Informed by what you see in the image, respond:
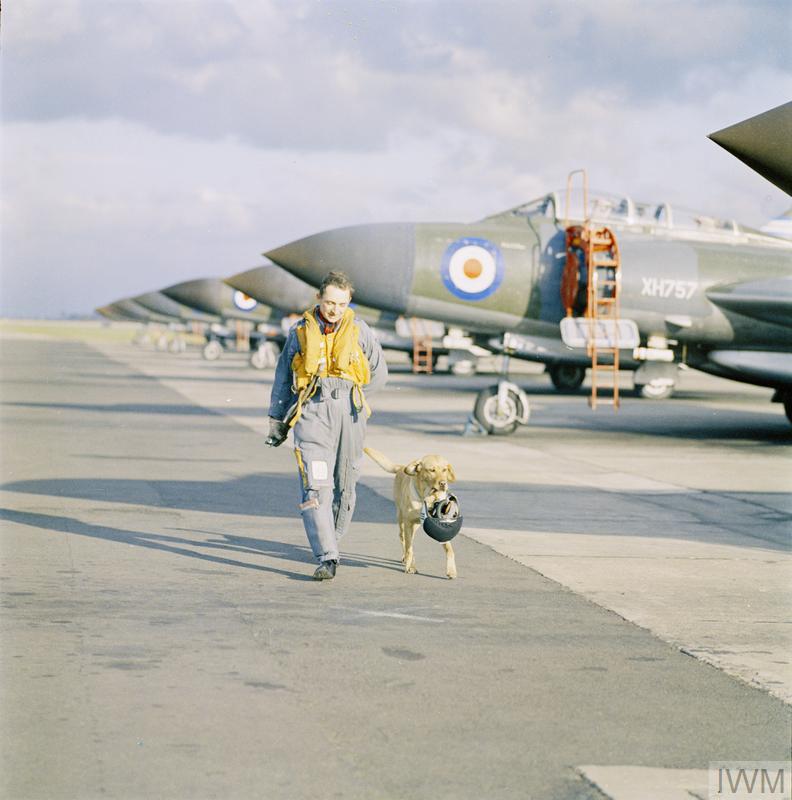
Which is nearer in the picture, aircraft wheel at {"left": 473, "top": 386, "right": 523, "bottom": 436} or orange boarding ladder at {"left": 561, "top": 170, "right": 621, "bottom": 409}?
orange boarding ladder at {"left": 561, "top": 170, "right": 621, "bottom": 409}

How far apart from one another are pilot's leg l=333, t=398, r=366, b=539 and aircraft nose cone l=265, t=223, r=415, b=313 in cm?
831

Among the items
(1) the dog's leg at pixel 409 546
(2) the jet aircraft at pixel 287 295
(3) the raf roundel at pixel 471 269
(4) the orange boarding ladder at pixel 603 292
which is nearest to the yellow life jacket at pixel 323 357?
(1) the dog's leg at pixel 409 546

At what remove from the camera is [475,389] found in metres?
28.4

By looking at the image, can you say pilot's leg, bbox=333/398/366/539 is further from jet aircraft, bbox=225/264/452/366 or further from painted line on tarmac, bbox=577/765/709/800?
jet aircraft, bbox=225/264/452/366

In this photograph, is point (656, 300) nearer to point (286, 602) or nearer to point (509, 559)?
point (509, 559)

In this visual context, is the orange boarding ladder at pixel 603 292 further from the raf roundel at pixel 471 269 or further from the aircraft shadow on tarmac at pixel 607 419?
the aircraft shadow on tarmac at pixel 607 419

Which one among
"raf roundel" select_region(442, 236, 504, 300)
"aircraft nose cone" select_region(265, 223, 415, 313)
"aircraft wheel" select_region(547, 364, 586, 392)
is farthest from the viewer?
"aircraft wheel" select_region(547, 364, 586, 392)

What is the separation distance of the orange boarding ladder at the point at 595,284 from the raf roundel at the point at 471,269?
87 cm

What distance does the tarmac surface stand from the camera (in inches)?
155

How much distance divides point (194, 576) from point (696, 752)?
3.51 m

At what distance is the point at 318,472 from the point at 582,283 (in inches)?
364

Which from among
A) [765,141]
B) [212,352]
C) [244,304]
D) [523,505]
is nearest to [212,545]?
[523,505]

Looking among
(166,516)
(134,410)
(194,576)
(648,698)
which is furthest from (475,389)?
(648,698)

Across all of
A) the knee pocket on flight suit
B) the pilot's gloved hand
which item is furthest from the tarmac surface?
the pilot's gloved hand
